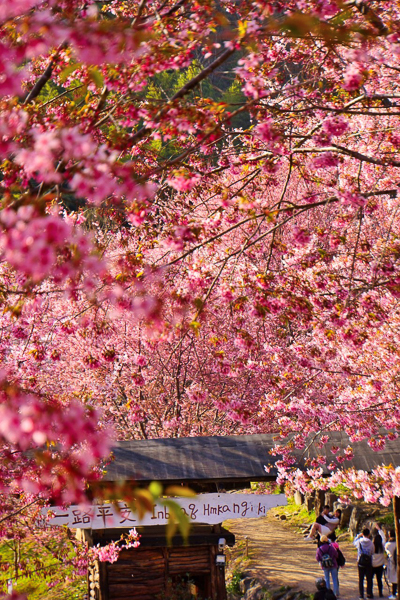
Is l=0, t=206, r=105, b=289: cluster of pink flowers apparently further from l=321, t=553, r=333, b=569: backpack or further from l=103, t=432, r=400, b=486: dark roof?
l=321, t=553, r=333, b=569: backpack

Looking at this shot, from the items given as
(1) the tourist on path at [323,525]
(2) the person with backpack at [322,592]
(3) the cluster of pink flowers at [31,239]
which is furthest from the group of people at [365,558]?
(3) the cluster of pink flowers at [31,239]

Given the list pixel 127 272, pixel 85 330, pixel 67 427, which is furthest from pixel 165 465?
pixel 67 427

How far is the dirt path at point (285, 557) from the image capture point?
1311 centimetres

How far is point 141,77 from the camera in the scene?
167 inches

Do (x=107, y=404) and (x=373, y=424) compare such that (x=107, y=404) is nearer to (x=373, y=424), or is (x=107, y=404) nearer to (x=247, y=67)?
(x=373, y=424)

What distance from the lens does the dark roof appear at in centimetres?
969

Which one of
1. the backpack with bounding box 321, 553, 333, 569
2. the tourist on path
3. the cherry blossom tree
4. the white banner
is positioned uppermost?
the cherry blossom tree

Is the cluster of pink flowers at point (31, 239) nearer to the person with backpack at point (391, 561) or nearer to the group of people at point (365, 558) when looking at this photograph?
the group of people at point (365, 558)

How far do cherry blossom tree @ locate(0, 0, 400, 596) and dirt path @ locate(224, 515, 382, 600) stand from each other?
374 cm

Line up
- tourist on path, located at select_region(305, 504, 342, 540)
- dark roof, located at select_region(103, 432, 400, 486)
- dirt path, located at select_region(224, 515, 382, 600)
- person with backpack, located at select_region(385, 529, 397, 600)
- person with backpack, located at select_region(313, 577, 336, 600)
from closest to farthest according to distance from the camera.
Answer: dark roof, located at select_region(103, 432, 400, 486), person with backpack, located at select_region(313, 577, 336, 600), person with backpack, located at select_region(385, 529, 397, 600), tourist on path, located at select_region(305, 504, 342, 540), dirt path, located at select_region(224, 515, 382, 600)

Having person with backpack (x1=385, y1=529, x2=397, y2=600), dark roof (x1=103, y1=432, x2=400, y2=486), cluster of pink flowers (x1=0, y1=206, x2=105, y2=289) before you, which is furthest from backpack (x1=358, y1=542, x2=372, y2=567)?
cluster of pink flowers (x1=0, y1=206, x2=105, y2=289)

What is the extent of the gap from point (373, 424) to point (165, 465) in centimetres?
334

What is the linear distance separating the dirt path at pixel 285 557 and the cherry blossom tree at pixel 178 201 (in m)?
A: 3.74

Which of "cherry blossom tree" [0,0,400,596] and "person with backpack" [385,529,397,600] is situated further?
"person with backpack" [385,529,397,600]
